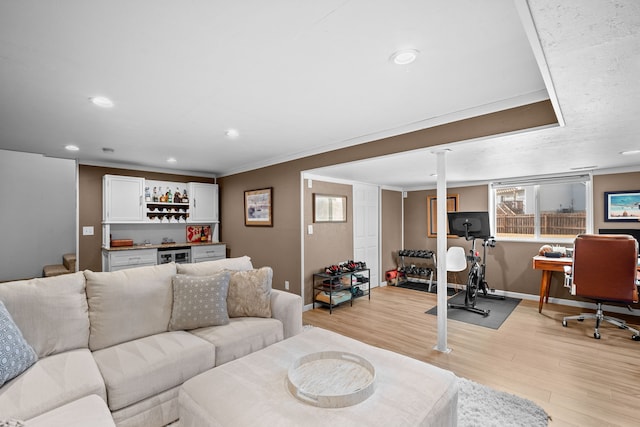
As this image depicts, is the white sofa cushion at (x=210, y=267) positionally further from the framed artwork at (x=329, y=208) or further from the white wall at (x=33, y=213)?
the white wall at (x=33, y=213)

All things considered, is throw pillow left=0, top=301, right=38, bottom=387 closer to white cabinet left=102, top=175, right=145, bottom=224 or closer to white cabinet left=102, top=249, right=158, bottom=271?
white cabinet left=102, top=249, right=158, bottom=271

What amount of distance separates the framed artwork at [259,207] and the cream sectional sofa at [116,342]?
7.68ft

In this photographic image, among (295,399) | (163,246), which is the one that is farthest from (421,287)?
(295,399)

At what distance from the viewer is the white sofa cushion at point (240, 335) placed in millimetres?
2207

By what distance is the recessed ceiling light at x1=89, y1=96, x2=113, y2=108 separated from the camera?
2.35m

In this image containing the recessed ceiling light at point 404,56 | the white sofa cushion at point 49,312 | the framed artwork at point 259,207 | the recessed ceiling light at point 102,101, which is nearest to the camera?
the recessed ceiling light at point 404,56

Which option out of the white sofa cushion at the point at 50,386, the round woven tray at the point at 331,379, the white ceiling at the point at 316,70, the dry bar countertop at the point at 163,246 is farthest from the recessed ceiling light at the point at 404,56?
the dry bar countertop at the point at 163,246

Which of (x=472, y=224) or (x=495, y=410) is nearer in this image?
(x=495, y=410)

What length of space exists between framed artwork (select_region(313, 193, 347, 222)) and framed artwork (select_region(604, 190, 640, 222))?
13.0 feet

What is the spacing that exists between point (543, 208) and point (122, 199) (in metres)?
7.21

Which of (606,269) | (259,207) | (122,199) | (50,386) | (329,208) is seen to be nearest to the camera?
(50,386)

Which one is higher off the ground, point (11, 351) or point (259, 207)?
point (259, 207)

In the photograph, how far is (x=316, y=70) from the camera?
1.94 metres

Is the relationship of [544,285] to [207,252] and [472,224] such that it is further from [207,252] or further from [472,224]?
[207,252]
